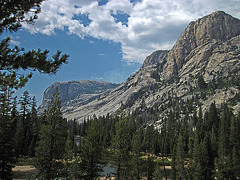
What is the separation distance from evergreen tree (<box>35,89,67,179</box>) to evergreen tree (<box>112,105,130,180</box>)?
8046mm

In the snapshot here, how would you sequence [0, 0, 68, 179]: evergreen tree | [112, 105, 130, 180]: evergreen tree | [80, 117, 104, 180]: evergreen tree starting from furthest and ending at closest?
[112, 105, 130, 180]: evergreen tree < [80, 117, 104, 180]: evergreen tree < [0, 0, 68, 179]: evergreen tree

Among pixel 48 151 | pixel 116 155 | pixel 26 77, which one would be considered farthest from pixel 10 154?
pixel 26 77

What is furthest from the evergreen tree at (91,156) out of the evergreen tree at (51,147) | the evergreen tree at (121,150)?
the evergreen tree at (51,147)

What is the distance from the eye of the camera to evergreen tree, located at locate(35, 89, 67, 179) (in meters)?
20.8

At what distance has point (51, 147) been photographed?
21.8m

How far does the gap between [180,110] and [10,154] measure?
A: 154659 mm

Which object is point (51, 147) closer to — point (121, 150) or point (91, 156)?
point (91, 156)

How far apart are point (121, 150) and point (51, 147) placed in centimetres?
991

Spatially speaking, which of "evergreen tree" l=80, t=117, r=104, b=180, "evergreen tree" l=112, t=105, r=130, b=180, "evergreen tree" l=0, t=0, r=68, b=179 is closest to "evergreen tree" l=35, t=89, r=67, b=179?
"evergreen tree" l=80, t=117, r=104, b=180

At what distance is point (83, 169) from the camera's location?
82.7 ft

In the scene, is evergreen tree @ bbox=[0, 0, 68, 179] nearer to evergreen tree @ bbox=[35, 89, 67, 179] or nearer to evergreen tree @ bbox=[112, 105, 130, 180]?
evergreen tree @ bbox=[35, 89, 67, 179]

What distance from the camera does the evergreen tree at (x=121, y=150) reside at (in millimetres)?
25719

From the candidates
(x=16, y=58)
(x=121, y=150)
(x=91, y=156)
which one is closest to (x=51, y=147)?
(x=91, y=156)

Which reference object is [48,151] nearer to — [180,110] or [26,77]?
[26,77]
